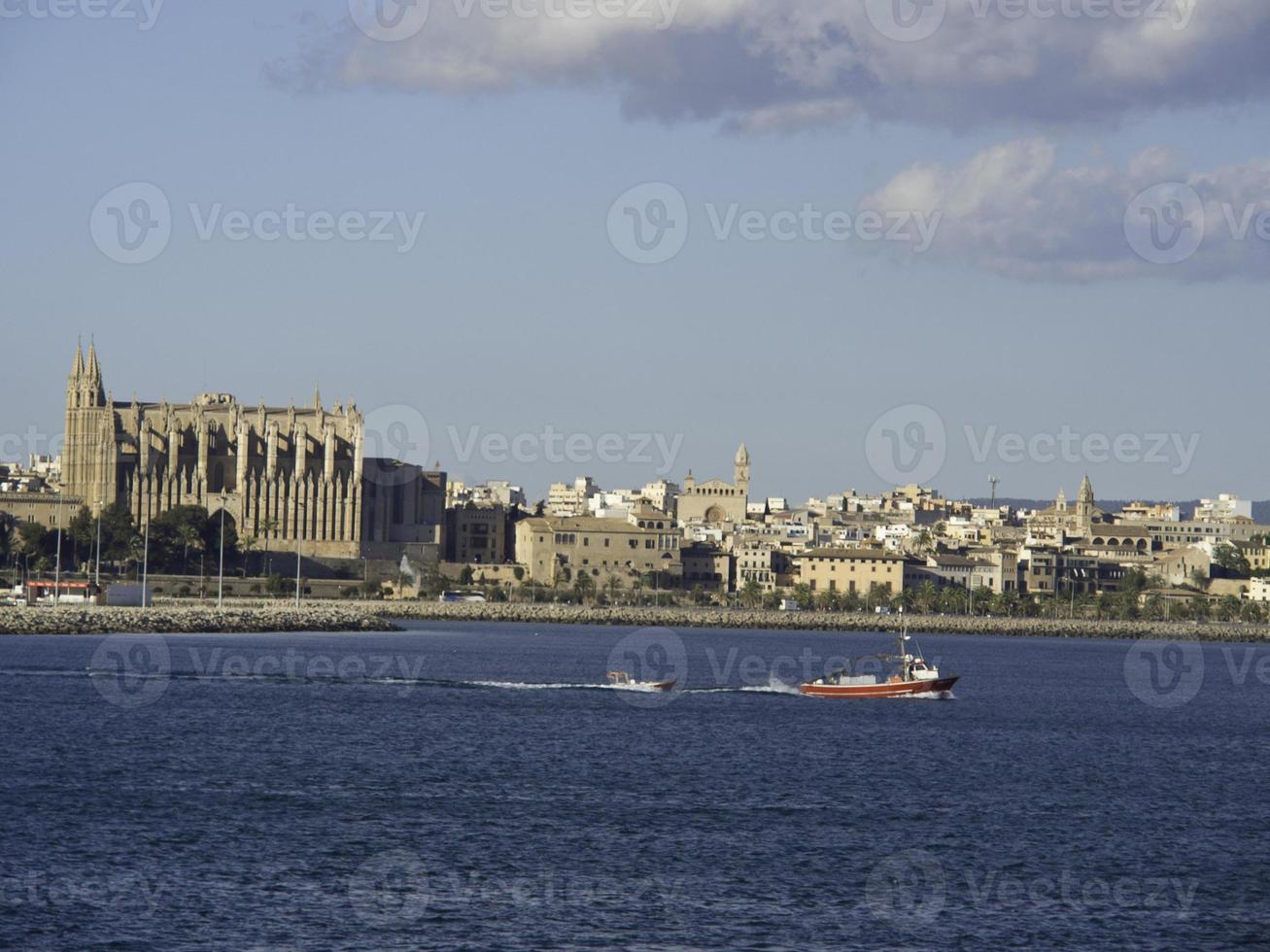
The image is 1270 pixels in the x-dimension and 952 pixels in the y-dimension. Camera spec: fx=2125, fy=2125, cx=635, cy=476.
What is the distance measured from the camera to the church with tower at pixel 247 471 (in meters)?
146

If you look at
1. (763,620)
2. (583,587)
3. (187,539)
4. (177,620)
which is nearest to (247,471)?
(187,539)

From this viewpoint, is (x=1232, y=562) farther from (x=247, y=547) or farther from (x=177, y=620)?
(x=177, y=620)

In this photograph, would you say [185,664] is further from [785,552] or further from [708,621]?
[785,552]

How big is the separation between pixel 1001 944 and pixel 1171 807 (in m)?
14.1

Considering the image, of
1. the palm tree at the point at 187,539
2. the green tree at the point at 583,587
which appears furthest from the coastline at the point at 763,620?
the palm tree at the point at 187,539

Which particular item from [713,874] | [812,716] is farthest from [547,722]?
[713,874]

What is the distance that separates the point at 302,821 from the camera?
36.0 meters

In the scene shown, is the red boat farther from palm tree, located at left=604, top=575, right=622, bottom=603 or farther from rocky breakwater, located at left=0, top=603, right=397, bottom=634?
palm tree, located at left=604, top=575, right=622, bottom=603

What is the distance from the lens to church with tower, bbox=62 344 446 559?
5763 inches

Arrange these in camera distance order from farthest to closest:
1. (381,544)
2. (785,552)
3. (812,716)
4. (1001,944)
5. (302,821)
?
(785,552) → (381,544) → (812,716) → (302,821) → (1001,944)

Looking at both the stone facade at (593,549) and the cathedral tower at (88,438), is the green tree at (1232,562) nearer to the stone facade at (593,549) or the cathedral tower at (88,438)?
the stone facade at (593,549)

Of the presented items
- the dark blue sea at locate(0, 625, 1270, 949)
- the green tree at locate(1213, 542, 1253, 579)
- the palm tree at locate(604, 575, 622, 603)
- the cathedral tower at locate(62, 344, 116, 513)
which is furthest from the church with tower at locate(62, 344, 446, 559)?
the dark blue sea at locate(0, 625, 1270, 949)

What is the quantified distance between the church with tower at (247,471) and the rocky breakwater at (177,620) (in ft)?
103

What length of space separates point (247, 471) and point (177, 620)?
52079 mm
